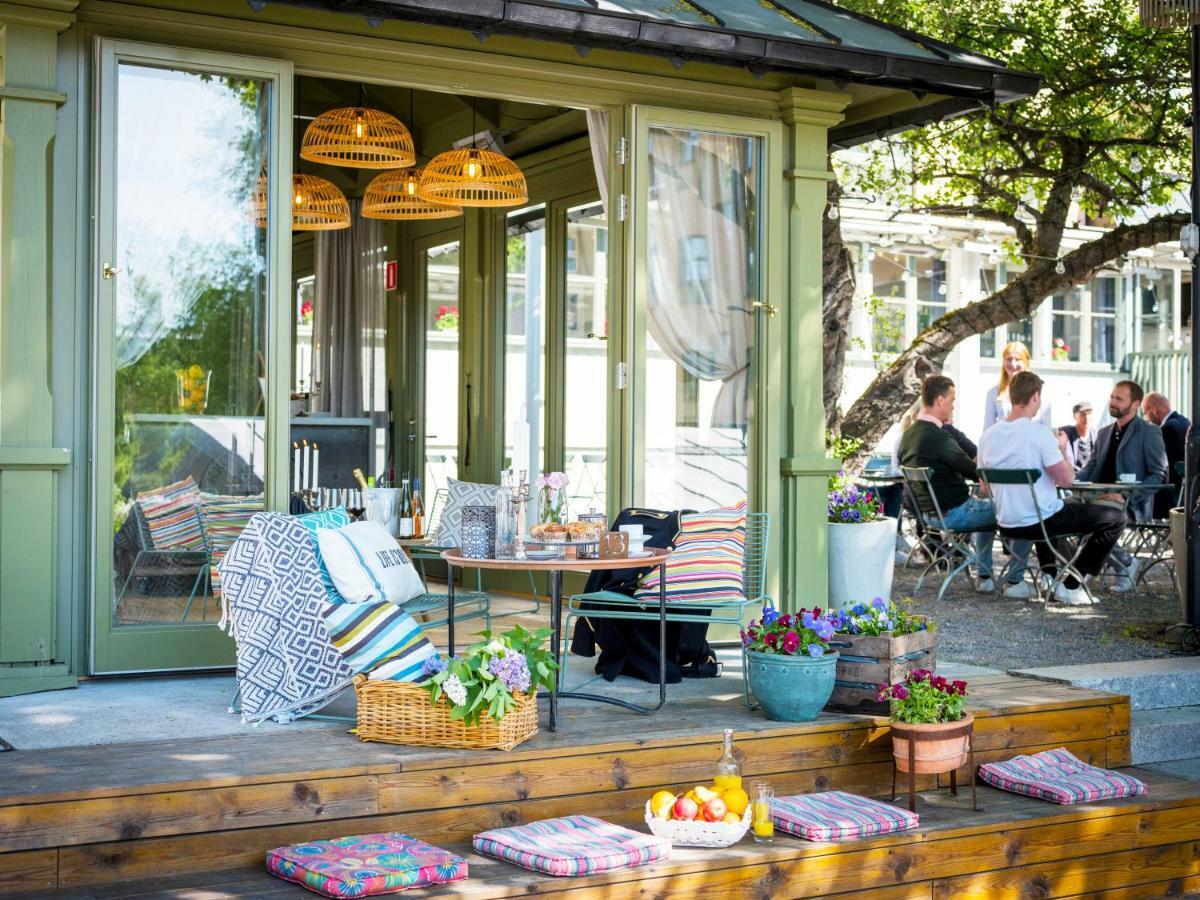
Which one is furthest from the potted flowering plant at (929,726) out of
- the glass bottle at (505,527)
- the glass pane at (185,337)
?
the glass pane at (185,337)

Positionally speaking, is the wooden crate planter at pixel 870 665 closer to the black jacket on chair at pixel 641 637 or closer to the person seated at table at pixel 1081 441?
the black jacket on chair at pixel 641 637

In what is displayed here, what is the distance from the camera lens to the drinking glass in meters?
4.41

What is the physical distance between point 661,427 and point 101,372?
8.31 ft

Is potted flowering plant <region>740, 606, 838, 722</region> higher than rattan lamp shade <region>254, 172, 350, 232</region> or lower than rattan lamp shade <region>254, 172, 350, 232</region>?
lower

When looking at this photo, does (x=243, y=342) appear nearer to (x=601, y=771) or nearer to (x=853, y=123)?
(x=601, y=771)

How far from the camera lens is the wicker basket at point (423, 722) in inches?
176

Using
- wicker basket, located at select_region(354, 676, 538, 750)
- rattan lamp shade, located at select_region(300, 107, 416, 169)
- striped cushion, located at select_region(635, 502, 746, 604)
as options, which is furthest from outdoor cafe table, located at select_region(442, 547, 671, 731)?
rattan lamp shade, located at select_region(300, 107, 416, 169)

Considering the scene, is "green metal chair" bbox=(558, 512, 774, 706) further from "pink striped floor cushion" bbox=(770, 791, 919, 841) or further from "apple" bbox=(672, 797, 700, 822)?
"apple" bbox=(672, 797, 700, 822)

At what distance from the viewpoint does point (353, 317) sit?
1087 cm

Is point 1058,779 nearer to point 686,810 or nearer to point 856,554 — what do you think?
point 686,810

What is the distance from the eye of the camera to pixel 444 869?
3.88 m

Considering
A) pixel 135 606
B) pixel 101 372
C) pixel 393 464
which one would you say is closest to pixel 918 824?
pixel 135 606

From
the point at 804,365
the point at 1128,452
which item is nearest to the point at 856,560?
the point at 804,365

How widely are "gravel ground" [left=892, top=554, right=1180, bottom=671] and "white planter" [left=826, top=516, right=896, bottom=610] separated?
47cm
